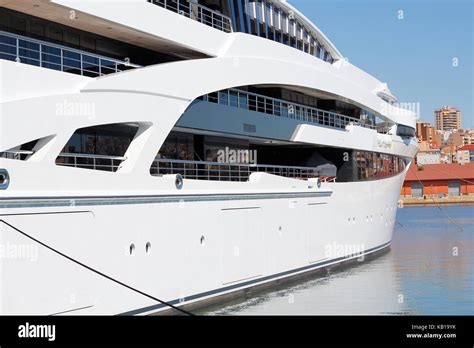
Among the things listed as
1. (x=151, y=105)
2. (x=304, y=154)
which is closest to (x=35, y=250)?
(x=151, y=105)

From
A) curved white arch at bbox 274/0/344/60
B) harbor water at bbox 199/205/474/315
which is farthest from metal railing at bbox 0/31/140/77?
curved white arch at bbox 274/0/344/60

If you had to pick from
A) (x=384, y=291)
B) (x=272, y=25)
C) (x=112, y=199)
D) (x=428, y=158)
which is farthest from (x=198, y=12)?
(x=428, y=158)

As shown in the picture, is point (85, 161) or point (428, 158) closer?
point (85, 161)

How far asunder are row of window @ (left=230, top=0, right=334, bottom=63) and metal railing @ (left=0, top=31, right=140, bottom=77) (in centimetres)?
572

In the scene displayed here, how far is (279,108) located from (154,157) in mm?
9179

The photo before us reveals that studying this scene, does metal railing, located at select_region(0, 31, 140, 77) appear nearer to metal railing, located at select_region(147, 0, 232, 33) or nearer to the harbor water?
metal railing, located at select_region(147, 0, 232, 33)

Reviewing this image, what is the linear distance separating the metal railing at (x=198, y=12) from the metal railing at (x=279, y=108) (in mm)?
1757

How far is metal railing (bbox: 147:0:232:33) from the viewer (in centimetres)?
1598

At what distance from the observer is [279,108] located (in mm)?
21906

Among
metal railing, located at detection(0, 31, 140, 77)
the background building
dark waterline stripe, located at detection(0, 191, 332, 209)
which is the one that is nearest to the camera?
dark waterline stripe, located at detection(0, 191, 332, 209)

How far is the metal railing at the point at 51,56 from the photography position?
11.9 metres

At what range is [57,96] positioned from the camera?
1107cm

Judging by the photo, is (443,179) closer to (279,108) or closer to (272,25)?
(279,108)

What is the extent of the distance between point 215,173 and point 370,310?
5081mm
